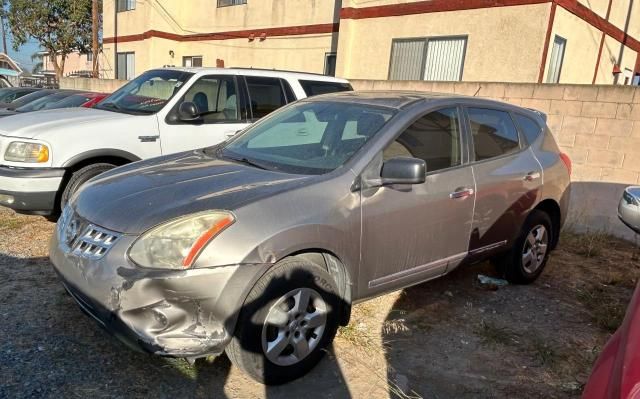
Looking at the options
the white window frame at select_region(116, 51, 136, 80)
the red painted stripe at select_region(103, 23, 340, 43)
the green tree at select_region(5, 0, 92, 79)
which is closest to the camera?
the red painted stripe at select_region(103, 23, 340, 43)

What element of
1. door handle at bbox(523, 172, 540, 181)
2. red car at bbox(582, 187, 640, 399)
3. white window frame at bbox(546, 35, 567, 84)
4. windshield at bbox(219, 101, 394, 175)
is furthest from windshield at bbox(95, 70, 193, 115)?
white window frame at bbox(546, 35, 567, 84)

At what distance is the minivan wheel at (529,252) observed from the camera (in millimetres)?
4375

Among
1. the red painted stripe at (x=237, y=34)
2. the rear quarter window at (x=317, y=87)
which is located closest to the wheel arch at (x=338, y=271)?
the rear quarter window at (x=317, y=87)

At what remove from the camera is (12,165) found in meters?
4.64

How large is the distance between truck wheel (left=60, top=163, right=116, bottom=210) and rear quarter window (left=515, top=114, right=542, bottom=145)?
4149 mm

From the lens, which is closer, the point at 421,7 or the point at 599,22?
the point at 421,7

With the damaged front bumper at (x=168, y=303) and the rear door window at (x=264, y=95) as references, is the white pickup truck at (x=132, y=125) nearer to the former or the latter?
the rear door window at (x=264, y=95)

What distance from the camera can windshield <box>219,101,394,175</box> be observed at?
3225mm

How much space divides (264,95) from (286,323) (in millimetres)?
4080

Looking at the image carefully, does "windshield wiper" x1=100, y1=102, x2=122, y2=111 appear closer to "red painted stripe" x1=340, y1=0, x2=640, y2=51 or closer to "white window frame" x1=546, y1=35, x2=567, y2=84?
"red painted stripe" x1=340, y1=0, x2=640, y2=51

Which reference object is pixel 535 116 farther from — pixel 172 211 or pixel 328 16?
pixel 328 16

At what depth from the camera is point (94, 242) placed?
2607 millimetres

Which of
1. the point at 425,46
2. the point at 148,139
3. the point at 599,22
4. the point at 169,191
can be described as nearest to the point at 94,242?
the point at 169,191

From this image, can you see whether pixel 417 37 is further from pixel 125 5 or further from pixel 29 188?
pixel 125 5
